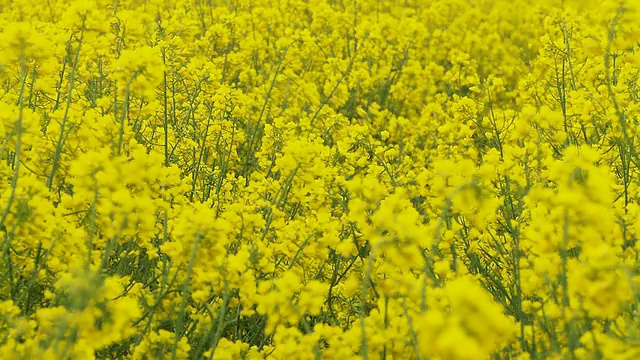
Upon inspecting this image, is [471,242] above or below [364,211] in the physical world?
above

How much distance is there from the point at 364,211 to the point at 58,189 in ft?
4.03

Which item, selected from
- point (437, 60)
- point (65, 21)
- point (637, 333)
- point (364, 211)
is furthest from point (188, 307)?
point (437, 60)

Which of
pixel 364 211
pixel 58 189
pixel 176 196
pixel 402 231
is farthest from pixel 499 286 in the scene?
pixel 58 189

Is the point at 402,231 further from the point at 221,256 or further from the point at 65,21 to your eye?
the point at 65,21

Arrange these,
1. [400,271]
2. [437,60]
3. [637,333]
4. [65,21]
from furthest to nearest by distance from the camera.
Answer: [437,60]
[65,21]
[400,271]
[637,333]

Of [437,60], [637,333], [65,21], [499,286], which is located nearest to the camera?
[637,333]

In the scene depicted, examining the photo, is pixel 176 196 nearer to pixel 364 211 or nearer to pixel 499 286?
pixel 364 211

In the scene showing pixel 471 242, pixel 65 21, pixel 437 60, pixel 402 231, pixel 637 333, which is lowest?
pixel 637 333

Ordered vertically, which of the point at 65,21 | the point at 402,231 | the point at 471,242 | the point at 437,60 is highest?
the point at 437,60

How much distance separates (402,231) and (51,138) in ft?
4.49

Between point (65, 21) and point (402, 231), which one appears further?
point (65, 21)

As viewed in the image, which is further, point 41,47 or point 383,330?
point 41,47

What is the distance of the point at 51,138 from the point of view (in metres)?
2.46

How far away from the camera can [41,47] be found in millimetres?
2180
